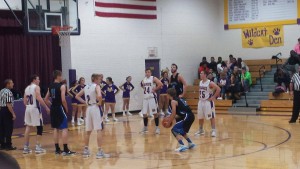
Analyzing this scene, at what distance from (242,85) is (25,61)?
30.8 feet

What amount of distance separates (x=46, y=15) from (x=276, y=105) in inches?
407

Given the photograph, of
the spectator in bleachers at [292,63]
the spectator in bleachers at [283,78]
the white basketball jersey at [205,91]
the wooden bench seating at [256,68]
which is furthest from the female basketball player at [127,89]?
the white basketball jersey at [205,91]

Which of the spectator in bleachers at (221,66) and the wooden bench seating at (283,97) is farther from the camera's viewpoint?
the spectator in bleachers at (221,66)

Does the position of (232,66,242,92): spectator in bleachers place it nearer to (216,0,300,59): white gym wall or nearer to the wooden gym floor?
(216,0,300,59): white gym wall

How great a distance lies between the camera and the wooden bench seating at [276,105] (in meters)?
17.9

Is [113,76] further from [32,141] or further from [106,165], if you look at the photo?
[106,165]

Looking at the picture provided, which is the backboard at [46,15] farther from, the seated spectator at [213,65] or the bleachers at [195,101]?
the seated spectator at [213,65]

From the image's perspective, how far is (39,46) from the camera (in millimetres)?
17125

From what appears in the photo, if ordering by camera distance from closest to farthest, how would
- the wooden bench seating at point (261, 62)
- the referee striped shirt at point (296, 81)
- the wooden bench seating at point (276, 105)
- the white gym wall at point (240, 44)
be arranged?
the referee striped shirt at point (296, 81)
the wooden bench seating at point (276, 105)
the white gym wall at point (240, 44)
the wooden bench seating at point (261, 62)

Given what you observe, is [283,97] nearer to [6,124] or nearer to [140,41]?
[140,41]

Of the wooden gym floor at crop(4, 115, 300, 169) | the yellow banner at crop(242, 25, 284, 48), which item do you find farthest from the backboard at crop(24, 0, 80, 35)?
the yellow banner at crop(242, 25, 284, 48)

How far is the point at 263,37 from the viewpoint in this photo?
22.3 meters

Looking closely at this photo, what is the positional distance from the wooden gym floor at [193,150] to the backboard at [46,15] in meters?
3.21

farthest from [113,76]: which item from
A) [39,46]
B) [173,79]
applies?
[173,79]
